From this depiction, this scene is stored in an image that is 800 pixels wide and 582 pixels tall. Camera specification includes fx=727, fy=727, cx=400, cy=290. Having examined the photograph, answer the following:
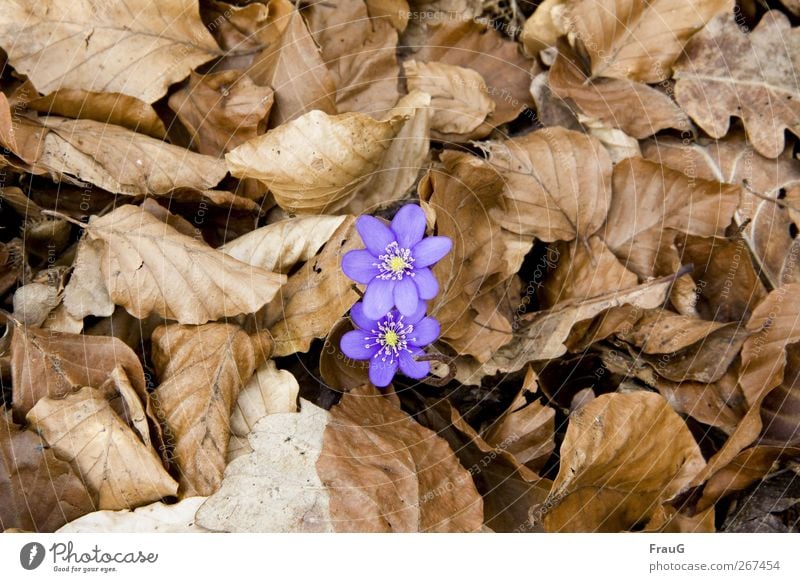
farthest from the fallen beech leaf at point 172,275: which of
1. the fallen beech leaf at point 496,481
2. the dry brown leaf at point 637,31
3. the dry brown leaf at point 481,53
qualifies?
the dry brown leaf at point 637,31

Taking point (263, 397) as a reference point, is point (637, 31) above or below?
above

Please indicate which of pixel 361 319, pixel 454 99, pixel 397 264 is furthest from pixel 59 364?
pixel 454 99

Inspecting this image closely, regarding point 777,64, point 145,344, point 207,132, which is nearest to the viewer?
point 145,344

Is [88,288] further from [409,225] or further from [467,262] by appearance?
[467,262]

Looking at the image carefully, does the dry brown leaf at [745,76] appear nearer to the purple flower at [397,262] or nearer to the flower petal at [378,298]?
the purple flower at [397,262]

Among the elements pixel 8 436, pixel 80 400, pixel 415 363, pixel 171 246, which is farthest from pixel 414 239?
pixel 8 436

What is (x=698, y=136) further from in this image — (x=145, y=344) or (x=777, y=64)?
(x=145, y=344)
